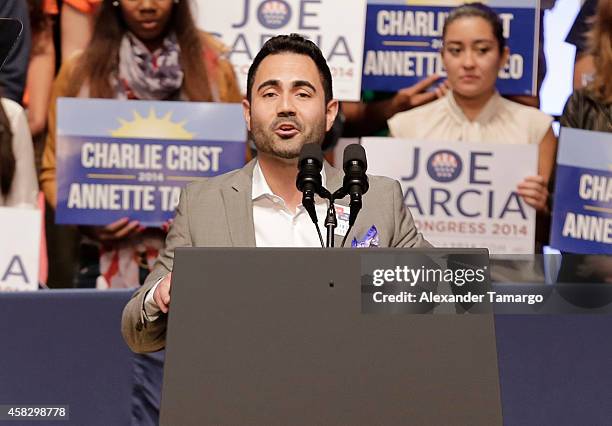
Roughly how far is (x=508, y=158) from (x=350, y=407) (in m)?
2.76

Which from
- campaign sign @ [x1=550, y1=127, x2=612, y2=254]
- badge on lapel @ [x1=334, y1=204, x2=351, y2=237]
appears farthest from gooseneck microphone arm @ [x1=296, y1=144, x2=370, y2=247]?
campaign sign @ [x1=550, y1=127, x2=612, y2=254]

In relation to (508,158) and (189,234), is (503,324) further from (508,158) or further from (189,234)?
(189,234)

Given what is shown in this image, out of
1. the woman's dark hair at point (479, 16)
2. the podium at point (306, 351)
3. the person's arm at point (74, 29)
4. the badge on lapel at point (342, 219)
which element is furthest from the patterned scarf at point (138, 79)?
the podium at point (306, 351)

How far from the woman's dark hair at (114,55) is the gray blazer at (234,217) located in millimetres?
1663

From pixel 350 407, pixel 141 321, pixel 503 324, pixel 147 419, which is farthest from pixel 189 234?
pixel 503 324

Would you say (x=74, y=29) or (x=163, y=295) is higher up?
(x=74, y=29)

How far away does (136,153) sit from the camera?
425 centimetres

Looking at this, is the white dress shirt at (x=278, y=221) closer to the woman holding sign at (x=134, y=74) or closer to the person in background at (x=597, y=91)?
the woman holding sign at (x=134, y=74)

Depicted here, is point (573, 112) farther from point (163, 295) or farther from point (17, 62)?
point (163, 295)

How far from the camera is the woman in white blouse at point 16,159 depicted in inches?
166

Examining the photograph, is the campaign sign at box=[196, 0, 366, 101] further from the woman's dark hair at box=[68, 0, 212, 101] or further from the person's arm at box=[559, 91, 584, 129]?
the person's arm at box=[559, 91, 584, 129]

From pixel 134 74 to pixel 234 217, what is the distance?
1.89 meters

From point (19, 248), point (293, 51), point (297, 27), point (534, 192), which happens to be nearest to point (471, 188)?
point (534, 192)

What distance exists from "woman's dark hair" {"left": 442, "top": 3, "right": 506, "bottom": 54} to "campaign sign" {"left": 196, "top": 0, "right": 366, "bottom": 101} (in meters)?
0.39
